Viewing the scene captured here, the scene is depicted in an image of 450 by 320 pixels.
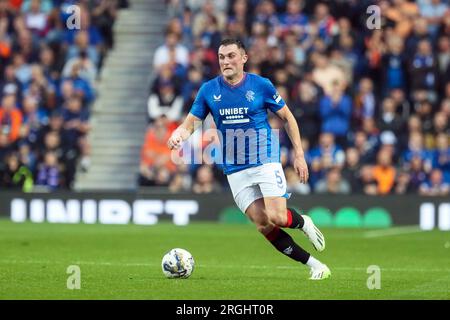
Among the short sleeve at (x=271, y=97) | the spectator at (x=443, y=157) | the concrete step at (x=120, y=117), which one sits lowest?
the spectator at (x=443, y=157)

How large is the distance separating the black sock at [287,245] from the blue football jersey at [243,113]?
2.51 feet

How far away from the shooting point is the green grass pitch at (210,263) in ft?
35.0

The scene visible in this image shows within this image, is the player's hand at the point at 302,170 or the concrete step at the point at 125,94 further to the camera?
the concrete step at the point at 125,94

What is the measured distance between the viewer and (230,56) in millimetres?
11836

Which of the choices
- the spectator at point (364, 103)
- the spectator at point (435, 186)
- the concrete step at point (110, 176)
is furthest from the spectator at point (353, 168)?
the concrete step at point (110, 176)

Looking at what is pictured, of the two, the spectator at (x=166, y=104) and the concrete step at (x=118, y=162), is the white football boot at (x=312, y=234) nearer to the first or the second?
the spectator at (x=166, y=104)

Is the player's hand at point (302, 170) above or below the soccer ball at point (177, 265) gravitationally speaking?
above

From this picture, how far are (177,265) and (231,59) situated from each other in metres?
2.19

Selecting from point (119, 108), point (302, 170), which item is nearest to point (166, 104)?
point (119, 108)

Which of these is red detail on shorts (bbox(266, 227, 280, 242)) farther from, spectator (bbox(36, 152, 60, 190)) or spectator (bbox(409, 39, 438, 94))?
spectator (bbox(36, 152, 60, 190))

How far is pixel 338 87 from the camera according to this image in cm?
2177

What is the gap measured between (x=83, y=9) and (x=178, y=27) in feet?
9.41

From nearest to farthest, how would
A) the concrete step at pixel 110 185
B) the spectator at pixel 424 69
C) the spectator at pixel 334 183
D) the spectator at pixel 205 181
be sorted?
the spectator at pixel 334 183, the spectator at pixel 424 69, the spectator at pixel 205 181, the concrete step at pixel 110 185

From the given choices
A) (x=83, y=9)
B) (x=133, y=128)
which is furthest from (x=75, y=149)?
(x=83, y=9)
